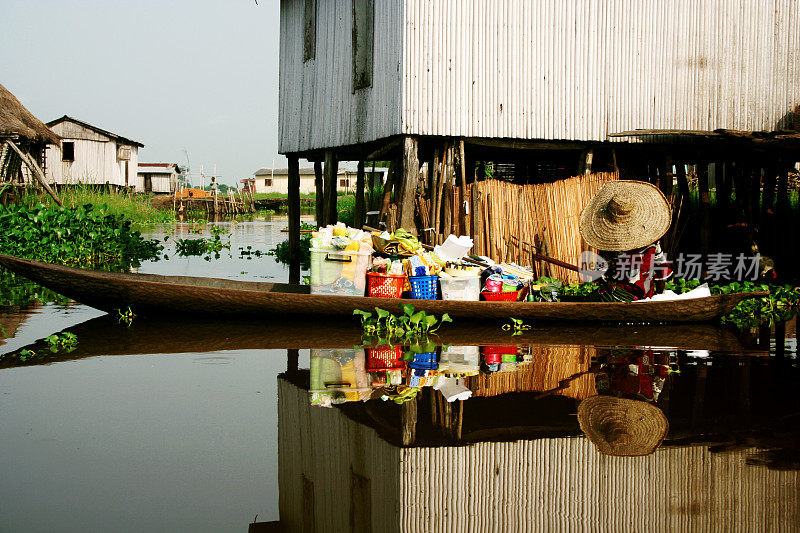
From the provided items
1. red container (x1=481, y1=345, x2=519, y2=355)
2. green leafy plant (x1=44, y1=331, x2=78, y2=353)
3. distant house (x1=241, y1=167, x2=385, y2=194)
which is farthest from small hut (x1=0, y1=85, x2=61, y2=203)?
distant house (x1=241, y1=167, x2=385, y2=194)

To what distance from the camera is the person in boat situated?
10.4 meters

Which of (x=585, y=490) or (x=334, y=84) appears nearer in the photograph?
(x=585, y=490)

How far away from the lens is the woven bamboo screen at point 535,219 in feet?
42.3

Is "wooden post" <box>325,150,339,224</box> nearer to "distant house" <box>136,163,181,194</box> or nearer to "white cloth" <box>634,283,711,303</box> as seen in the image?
"white cloth" <box>634,283,711,303</box>

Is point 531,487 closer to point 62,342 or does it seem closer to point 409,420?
point 409,420

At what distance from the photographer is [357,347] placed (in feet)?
29.5

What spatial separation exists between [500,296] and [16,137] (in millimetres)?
19883

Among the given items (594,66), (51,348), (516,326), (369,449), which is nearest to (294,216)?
(594,66)

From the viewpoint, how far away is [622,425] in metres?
5.89

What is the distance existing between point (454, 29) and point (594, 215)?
349cm

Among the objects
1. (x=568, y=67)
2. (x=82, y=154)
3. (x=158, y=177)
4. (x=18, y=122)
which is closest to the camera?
(x=568, y=67)

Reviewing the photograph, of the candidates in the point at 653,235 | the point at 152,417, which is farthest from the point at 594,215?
the point at 152,417

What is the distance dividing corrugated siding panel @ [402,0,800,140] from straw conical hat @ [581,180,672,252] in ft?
8.85

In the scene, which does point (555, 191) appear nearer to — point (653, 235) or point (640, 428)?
point (653, 235)
